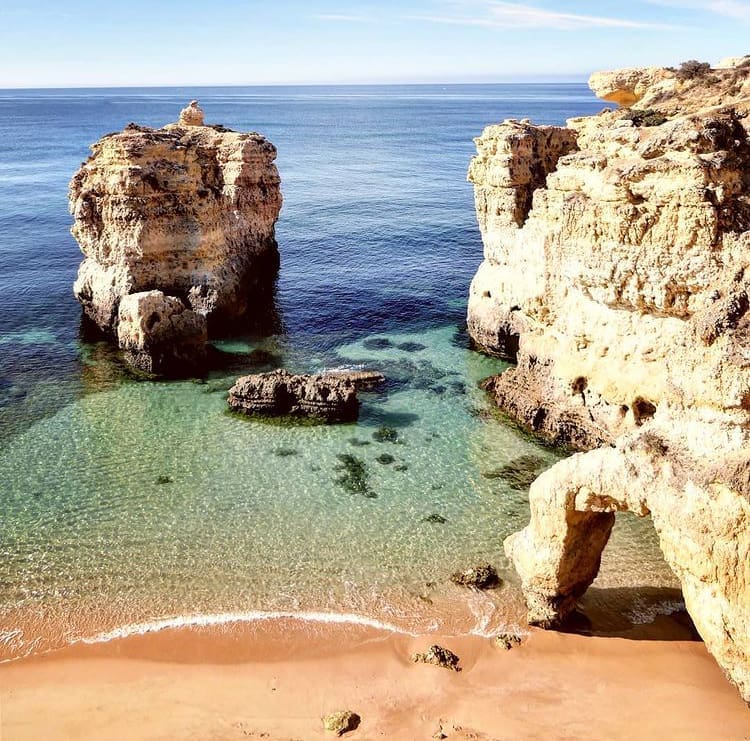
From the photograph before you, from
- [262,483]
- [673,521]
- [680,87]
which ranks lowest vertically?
[262,483]

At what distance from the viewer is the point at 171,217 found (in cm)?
3038

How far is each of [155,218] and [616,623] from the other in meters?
24.9

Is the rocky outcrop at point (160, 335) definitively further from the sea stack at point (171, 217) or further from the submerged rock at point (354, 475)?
the submerged rock at point (354, 475)

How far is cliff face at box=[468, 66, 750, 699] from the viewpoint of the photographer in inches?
405

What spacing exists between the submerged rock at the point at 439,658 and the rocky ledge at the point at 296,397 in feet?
35.5

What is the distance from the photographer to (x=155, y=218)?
98.1 ft

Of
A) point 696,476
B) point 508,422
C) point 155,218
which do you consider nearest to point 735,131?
point 508,422

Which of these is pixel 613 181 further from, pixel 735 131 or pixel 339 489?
pixel 339 489

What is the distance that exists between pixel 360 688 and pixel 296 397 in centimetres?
1230

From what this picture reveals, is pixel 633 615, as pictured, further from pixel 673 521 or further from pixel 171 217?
pixel 171 217

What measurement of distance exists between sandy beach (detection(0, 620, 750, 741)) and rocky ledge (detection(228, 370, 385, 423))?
967cm

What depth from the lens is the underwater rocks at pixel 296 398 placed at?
23750 millimetres

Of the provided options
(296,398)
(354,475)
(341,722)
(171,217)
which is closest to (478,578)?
(341,722)

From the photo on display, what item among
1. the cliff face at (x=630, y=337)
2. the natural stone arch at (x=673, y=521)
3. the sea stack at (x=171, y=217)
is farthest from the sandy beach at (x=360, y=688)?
the sea stack at (x=171, y=217)
